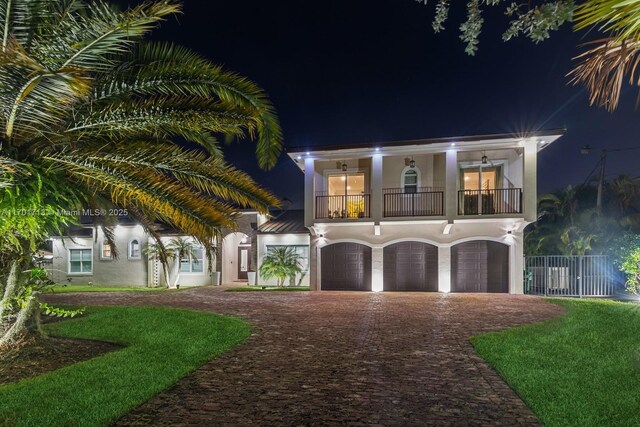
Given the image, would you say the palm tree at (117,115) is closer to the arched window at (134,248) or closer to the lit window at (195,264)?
the lit window at (195,264)

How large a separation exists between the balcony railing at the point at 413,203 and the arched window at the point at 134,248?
47.8 ft

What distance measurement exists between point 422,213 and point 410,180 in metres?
1.80

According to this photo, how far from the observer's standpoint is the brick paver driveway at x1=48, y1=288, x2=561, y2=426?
4.03m

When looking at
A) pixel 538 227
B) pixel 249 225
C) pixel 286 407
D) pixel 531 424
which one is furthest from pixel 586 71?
pixel 538 227

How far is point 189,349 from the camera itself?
6609 millimetres

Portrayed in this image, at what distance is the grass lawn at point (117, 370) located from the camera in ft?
13.2

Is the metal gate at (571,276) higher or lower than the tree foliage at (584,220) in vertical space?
lower

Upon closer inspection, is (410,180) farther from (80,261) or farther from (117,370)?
(80,261)

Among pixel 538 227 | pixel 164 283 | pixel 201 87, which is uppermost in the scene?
pixel 201 87

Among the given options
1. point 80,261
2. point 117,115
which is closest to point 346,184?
point 117,115

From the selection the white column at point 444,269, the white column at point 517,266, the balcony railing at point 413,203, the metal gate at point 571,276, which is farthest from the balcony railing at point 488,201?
the metal gate at point 571,276

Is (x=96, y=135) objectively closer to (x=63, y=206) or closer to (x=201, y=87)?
(x=63, y=206)

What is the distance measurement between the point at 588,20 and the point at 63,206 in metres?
6.57

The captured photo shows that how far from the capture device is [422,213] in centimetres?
1648
